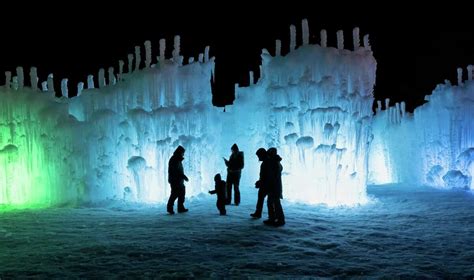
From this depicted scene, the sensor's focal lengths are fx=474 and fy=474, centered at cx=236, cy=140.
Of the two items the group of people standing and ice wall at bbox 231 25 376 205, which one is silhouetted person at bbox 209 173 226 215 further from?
ice wall at bbox 231 25 376 205

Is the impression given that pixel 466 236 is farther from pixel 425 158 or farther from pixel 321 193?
pixel 425 158

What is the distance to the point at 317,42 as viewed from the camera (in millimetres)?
13570

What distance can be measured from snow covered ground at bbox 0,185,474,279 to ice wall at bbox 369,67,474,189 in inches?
200

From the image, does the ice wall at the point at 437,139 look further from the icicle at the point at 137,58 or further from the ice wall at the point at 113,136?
the icicle at the point at 137,58

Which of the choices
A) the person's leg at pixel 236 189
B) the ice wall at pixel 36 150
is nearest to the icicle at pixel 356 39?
the person's leg at pixel 236 189

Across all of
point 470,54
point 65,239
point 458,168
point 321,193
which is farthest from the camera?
point 470,54

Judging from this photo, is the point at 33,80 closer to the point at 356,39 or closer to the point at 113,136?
the point at 113,136

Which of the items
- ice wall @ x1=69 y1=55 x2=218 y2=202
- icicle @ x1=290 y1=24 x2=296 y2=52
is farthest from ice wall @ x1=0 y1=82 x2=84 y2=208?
icicle @ x1=290 y1=24 x2=296 y2=52

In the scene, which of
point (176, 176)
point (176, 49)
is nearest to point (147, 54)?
point (176, 49)

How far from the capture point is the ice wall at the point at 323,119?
1260 cm

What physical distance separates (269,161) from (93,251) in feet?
12.3

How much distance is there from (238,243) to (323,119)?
18.3ft

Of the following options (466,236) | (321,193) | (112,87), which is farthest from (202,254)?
(112,87)

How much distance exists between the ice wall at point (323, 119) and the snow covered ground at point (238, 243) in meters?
0.99
